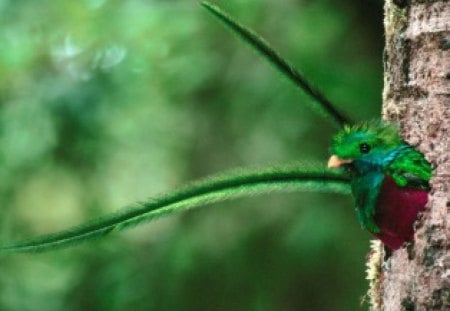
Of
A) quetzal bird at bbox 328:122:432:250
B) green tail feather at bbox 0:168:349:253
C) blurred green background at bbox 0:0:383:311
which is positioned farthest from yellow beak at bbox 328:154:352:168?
blurred green background at bbox 0:0:383:311

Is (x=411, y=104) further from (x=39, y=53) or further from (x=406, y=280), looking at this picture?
(x=39, y=53)

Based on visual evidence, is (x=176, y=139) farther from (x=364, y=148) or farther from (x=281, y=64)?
(x=364, y=148)

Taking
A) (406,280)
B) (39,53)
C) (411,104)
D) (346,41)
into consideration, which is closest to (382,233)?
(406,280)

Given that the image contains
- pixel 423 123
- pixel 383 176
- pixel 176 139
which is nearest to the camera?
pixel 383 176

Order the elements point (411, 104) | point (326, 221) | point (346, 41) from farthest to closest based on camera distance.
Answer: point (346, 41) < point (326, 221) < point (411, 104)

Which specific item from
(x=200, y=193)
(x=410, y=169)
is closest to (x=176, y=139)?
(x=200, y=193)

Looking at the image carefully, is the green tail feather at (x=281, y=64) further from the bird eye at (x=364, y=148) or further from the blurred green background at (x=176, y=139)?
the blurred green background at (x=176, y=139)

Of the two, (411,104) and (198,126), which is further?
(198,126)
